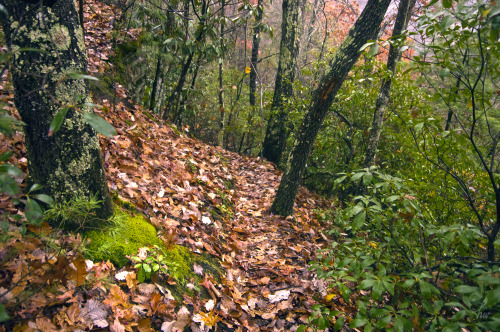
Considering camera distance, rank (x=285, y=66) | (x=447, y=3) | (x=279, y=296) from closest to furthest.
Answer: (x=447, y=3), (x=279, y=296), (x=285, y=66)

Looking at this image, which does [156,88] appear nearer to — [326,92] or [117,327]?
[326,92]

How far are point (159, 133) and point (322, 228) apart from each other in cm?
343

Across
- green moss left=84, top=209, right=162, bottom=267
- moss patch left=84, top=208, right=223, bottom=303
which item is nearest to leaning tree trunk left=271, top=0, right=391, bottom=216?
moss patch left=84, top=208, right=223, bottom=303

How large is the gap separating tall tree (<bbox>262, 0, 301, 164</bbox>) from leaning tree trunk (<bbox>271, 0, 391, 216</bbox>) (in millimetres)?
3124

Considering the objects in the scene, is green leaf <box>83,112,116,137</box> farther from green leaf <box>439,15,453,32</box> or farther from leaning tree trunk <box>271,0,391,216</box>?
leaning tree trunk <box>271,0,391,216</box>

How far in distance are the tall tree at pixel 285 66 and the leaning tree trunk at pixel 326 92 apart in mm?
3124

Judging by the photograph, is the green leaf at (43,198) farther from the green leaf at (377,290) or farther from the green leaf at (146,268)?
the green leaf at (377,290)

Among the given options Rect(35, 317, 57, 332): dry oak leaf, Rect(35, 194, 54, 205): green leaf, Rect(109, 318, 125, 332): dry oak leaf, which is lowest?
Rect(109, 318, 125, 332): dry oak leaf

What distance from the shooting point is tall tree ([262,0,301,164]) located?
25.2 ft

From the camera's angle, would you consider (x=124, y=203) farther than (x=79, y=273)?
Yes

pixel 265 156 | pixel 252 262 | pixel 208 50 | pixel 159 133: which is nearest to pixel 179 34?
pixel 208 50

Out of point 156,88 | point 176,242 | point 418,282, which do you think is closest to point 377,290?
point 418,282

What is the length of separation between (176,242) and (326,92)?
2918 millimetres

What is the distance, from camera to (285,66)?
7871 mm
